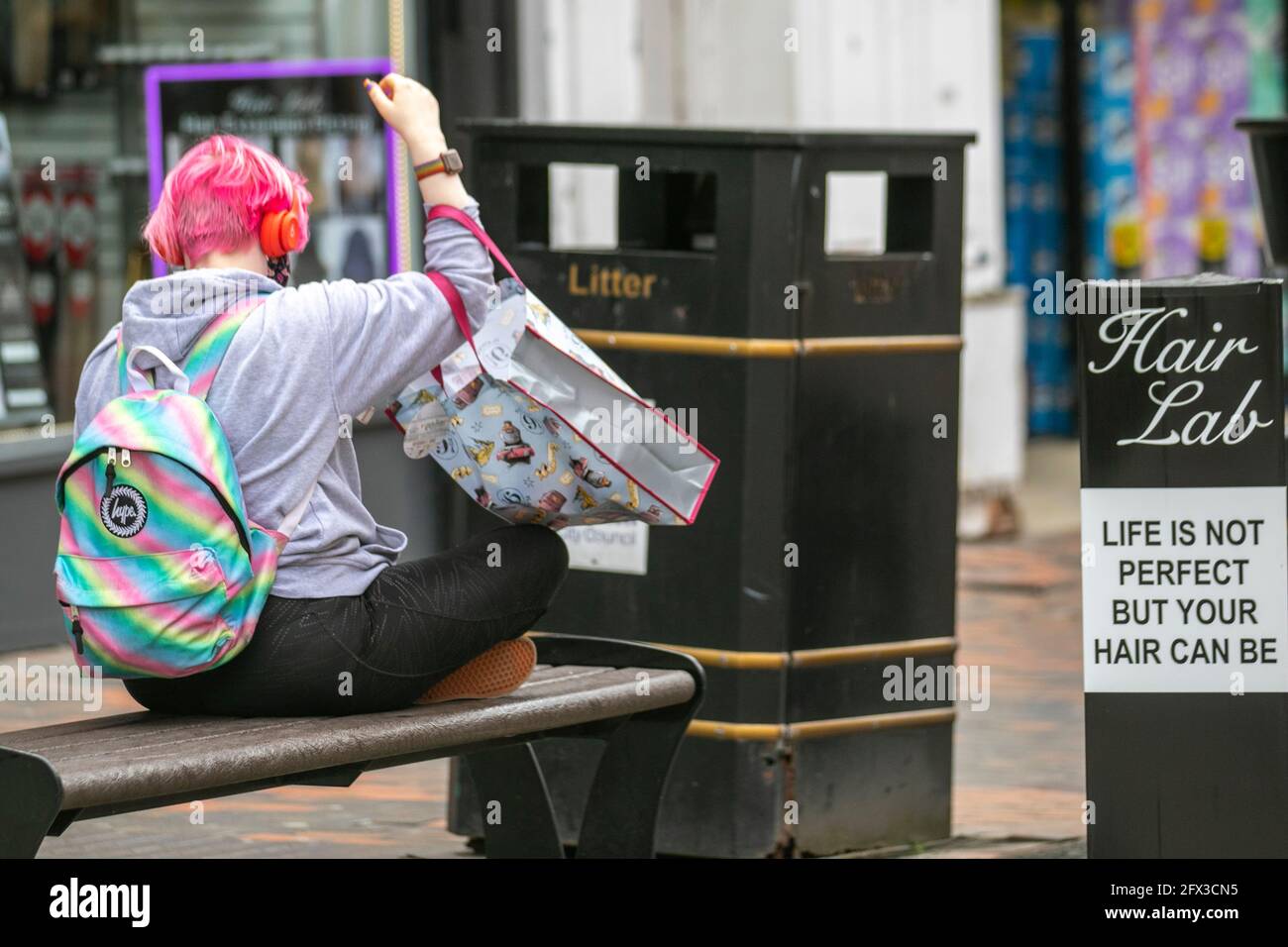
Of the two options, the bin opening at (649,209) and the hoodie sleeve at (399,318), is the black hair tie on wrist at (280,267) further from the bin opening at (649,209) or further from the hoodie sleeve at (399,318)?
the bin opening at (649,209)

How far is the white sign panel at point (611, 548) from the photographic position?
196 inches

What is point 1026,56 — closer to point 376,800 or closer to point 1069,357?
point 1069,357

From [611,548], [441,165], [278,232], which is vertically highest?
[441,165]

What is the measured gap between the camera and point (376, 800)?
575 centimetres

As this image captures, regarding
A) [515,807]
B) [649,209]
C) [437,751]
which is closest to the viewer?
[437,751]

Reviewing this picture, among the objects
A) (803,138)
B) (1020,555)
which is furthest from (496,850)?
(1020,555)

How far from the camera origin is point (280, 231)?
3715 mm

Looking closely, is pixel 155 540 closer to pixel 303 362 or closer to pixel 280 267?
pixel 303 362

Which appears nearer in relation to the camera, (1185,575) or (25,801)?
(25,801)

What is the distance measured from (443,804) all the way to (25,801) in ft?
8.51

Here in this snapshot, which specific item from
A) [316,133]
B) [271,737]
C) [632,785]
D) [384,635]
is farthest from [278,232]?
[316,133]

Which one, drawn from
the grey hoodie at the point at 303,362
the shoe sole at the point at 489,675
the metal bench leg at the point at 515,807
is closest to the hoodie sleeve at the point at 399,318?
the grey hoodie at the point at 303,362

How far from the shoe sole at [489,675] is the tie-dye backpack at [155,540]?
532 millimetres

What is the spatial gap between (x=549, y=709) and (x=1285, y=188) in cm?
305
